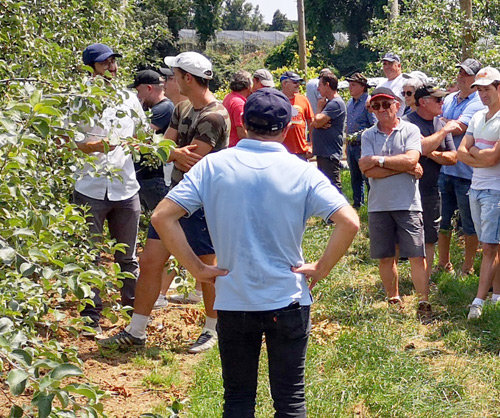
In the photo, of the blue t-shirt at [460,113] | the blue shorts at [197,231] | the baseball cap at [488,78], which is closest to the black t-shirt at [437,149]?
the blue t-shirt at [460,113]

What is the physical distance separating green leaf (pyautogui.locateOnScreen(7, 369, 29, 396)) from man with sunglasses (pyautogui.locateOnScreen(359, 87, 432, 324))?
14.4 ft

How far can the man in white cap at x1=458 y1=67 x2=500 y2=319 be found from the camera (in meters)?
5.81

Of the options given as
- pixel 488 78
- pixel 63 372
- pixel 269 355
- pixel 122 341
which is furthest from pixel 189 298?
pixel 63 372

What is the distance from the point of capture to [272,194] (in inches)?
124

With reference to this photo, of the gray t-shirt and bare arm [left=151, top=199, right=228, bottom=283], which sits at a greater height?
bare arm [left=151, top=199, right=228, bottom=283]

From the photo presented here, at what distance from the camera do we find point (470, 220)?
272 inches

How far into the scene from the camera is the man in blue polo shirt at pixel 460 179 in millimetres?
6906

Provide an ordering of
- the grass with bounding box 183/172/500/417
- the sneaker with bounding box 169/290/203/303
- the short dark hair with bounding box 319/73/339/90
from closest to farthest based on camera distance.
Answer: the grass with bounding box 183/172/500/417 < the sneaker with bounding box 169/290/203/303 < the short dark hair with bounding box 319/73/339/90

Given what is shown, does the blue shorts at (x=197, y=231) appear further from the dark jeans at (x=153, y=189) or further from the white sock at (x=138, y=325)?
the dark jeans at (x=153, y=189)

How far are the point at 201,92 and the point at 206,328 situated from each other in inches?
66.5

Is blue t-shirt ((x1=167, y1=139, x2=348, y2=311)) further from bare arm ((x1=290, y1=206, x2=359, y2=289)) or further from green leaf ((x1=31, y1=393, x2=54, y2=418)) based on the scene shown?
green leaf ((x1=31, y1=393, x2=54, y2=418))

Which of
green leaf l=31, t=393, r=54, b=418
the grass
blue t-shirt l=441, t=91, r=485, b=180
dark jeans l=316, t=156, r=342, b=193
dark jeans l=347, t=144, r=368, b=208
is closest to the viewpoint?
green leaf l=31, t=393, r=54, b=418

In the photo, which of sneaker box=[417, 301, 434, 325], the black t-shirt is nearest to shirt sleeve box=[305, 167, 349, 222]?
sneaker box=[417, 301, 434, 325]

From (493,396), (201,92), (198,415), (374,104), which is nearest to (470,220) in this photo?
(374,104)
